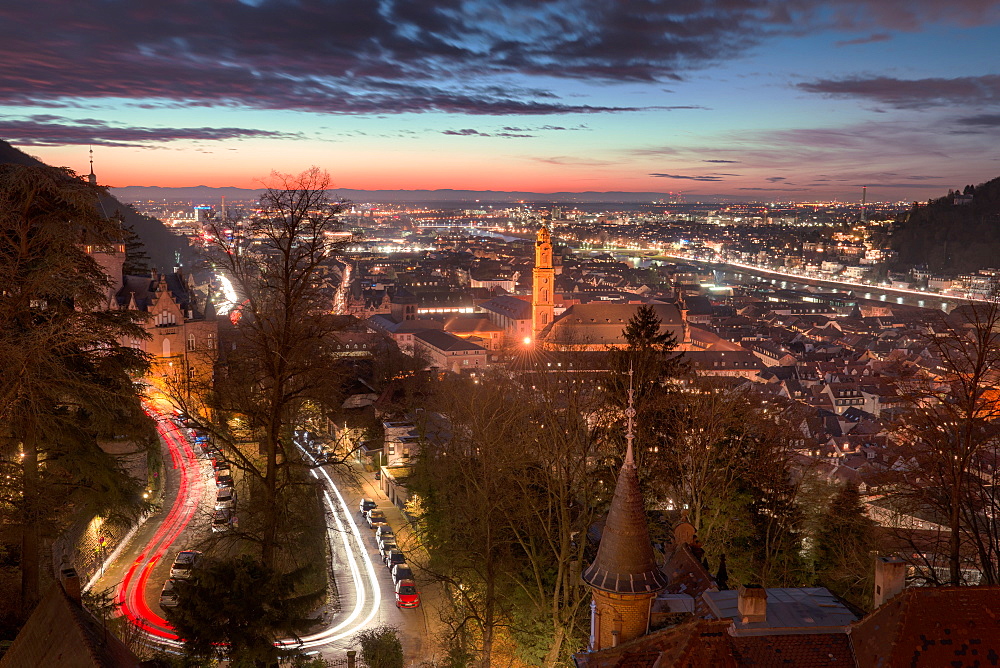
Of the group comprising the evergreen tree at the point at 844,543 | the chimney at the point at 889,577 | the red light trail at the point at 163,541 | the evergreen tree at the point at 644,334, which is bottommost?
the red light trail at the point at 163,541

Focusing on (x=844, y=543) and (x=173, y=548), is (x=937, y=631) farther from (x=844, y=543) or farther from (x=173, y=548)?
(x=173, y=548)

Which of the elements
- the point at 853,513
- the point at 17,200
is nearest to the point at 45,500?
the point at 17,200

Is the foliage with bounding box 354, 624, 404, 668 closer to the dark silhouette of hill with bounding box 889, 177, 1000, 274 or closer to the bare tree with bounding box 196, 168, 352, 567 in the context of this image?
the bare tree with bounding box 196, 168, 352, 567

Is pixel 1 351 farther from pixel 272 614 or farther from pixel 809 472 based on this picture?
pixel 809 472

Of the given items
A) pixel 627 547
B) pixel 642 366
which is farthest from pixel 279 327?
pixel 642 366

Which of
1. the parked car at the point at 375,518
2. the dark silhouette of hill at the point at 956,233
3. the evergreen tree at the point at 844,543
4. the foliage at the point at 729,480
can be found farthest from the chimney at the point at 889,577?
the dark silhouette of hill at the point at 956,233

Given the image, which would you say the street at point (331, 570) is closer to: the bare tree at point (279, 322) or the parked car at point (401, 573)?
the parked car at point (401, 573)
